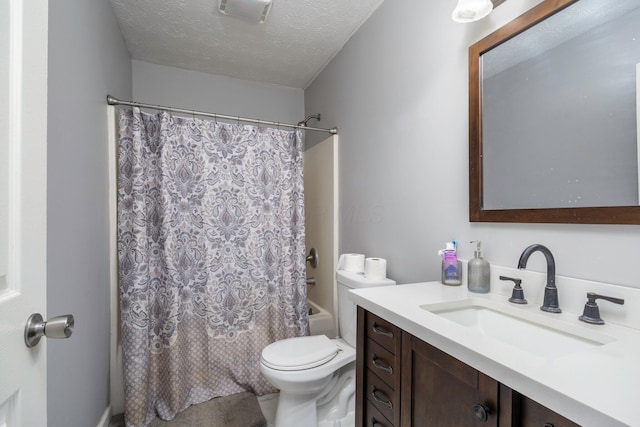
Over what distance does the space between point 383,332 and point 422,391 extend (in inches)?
8.1

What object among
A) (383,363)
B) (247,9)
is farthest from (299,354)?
(247,9)

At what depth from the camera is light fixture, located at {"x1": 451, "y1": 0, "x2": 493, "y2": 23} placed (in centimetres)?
106

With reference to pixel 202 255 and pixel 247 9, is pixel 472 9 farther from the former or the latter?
pixel 202 255

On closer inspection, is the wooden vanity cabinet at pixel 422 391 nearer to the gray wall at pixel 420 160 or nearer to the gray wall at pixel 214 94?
the gray wall at pixel 420 160

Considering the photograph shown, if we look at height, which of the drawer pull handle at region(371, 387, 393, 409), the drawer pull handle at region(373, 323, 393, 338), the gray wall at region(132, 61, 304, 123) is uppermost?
the gray wall at region(132, 61, 304, 123)

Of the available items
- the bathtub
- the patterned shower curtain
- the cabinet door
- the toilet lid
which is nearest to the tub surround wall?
the bathtub

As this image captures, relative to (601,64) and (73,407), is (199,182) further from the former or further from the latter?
(601,64)

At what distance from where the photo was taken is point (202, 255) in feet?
6.19

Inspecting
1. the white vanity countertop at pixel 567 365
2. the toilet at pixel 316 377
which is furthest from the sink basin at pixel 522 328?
the toilet at pixel 316 377

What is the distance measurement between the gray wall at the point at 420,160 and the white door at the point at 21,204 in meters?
1.33

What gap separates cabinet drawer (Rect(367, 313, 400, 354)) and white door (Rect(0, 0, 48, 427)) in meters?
0.86

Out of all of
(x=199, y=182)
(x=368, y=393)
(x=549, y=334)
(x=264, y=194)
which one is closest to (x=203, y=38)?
(x=199, y=182)

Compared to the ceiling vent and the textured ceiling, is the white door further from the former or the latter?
the textured ceiling

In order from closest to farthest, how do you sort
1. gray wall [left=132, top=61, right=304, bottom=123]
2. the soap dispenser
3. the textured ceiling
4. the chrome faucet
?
the chrome faucet → the soap dispenser → the textured ceiling → gray wall [left=132, top=61, right=304, bottom=123]
